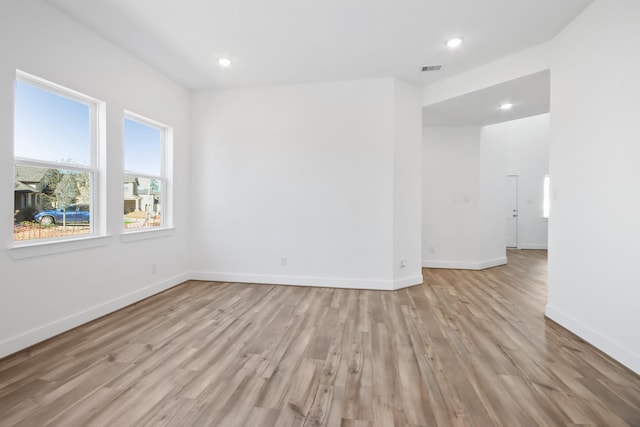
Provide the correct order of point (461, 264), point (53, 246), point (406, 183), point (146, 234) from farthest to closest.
A: point (461, 264)
point (406, 183)
point (146, 234)
point (53, 246)

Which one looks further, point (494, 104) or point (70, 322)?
point (494, 104)

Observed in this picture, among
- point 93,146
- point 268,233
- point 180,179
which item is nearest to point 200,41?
point 93,146

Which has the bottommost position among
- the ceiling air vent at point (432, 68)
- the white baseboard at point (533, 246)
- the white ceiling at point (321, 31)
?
the white baseboard at point (533, 246)

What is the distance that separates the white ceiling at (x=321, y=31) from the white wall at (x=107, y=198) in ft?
0.82

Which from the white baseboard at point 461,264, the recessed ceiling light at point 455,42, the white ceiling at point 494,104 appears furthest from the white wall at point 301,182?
the white baseboard at point 461,264

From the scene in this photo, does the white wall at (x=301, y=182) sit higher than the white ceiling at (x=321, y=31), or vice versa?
the white ceiling at (x=321, y=31)

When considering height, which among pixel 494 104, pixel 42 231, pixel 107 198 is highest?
pixel 494 104

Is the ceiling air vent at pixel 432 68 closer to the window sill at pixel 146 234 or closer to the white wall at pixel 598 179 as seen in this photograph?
the white wall at pixel 598 179

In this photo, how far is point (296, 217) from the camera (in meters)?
4.30

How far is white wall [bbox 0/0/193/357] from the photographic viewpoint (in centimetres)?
226

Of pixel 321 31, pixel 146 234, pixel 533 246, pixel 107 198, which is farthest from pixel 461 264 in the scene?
pixel 107 198

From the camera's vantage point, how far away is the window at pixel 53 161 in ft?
8.10

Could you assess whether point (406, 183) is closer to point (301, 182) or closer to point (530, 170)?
point (301, 182)

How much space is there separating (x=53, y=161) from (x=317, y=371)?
302 cm
